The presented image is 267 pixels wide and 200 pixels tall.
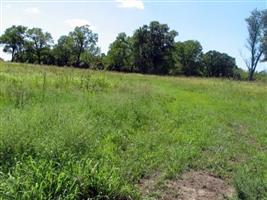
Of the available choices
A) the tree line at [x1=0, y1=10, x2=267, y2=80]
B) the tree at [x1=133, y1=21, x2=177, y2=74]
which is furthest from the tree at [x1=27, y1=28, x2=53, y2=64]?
the tree at [x1=133, y1=21, x2=177, y2=74]

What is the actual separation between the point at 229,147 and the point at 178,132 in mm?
1232

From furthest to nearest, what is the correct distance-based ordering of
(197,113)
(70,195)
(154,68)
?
1. (154,68)
2. (197,113)
3. (70,195)

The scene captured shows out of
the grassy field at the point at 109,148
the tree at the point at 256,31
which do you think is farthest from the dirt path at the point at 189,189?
the tree at the point at 256,31

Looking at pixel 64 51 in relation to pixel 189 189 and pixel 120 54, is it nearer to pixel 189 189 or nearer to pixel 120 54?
pixel 120 54

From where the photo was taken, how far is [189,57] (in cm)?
7231

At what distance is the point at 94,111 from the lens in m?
8.73

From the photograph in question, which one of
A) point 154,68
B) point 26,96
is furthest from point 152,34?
point 26,96

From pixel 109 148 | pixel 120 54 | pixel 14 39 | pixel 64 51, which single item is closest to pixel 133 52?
pixel 120 54

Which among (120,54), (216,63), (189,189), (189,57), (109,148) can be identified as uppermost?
(189,57)

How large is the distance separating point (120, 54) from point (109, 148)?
205ft

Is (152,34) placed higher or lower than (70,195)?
higher

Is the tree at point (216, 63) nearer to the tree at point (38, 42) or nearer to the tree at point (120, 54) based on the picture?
the tree at point (120, 54)

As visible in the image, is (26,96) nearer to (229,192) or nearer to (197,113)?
(197,113)

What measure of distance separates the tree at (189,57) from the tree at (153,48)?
289cm
